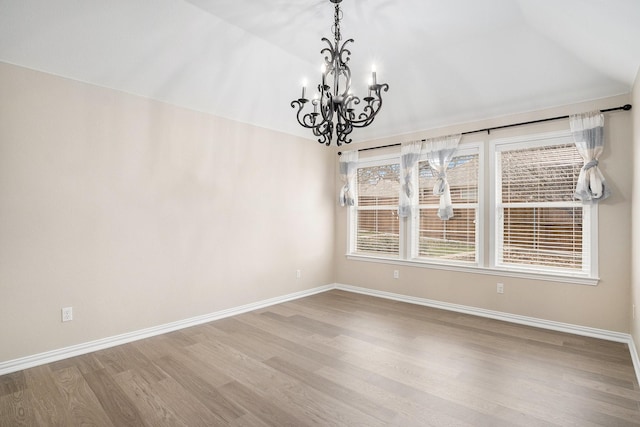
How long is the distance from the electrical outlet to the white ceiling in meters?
2.17

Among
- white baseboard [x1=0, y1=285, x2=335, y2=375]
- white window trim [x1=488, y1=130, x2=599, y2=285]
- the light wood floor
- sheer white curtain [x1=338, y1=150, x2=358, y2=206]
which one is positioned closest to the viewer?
the light wood floor

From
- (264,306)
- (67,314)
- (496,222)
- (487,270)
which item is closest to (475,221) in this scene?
(496,222)

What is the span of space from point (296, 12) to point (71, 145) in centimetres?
246

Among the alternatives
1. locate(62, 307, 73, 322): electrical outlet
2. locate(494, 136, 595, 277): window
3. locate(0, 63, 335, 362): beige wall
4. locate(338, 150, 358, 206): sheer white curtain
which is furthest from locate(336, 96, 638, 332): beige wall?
locate(62, 307, 73, 322): electrical outlet

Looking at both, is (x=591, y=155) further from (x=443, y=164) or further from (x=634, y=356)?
(x=634, y=356)

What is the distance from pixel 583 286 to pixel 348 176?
3.49 m

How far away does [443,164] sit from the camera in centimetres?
462

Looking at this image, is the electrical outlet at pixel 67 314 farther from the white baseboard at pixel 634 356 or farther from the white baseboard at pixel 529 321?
the white baseboard at pixel 634 356

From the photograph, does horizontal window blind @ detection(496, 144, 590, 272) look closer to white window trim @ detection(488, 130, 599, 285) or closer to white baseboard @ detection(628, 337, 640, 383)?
white window trim @ detection(488, 130, 599, 285)

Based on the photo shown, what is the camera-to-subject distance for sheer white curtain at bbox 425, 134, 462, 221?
4.58 metres

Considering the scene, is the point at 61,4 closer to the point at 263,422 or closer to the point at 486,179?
the point at 263,422

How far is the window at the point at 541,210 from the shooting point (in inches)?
148

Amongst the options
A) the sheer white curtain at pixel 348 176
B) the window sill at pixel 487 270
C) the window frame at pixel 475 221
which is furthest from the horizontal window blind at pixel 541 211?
the sheer white curtain at pixel 348 176

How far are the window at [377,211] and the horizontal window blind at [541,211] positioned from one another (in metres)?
1.54
